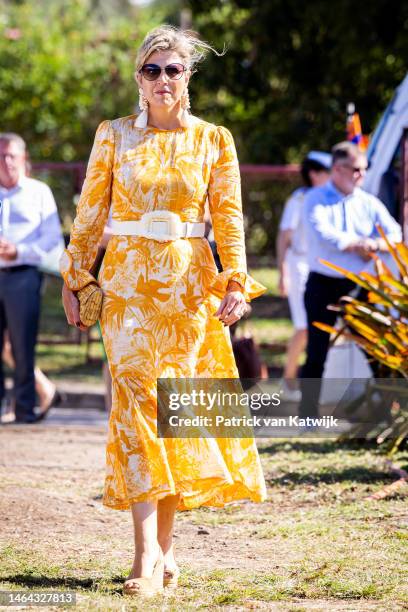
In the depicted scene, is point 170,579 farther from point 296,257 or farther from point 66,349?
point 66,349

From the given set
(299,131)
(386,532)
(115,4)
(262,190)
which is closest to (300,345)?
(262,190)

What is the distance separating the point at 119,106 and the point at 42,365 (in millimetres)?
15079

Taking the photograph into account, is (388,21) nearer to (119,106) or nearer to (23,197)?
(23,197)

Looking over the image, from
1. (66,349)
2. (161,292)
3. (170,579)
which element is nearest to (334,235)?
(161,292)

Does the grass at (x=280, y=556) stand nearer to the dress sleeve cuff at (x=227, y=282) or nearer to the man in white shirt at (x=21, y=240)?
the dress sleeve cuff at (x=227, y=282)

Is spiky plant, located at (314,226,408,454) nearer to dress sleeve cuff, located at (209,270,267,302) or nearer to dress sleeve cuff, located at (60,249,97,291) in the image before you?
dress sleeve cuff, located at (209,270,267,302)

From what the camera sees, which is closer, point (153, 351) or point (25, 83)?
point (153, 351)

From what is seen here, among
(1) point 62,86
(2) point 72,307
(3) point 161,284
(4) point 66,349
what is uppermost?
(1) point 62,86

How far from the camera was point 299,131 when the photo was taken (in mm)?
17062

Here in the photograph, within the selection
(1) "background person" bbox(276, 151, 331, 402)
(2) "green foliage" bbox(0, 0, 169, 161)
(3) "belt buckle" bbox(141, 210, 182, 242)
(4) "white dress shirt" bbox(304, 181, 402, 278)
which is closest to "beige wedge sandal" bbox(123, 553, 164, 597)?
(3) "belt buckle" bbox(141, 210, 182, 242)

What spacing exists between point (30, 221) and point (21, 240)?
0.17 meters

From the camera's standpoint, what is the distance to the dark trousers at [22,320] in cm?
905

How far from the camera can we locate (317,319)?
8.81 meters

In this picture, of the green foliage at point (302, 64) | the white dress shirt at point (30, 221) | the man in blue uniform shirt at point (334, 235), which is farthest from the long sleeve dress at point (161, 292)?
the green foliage at point (302, 64)
